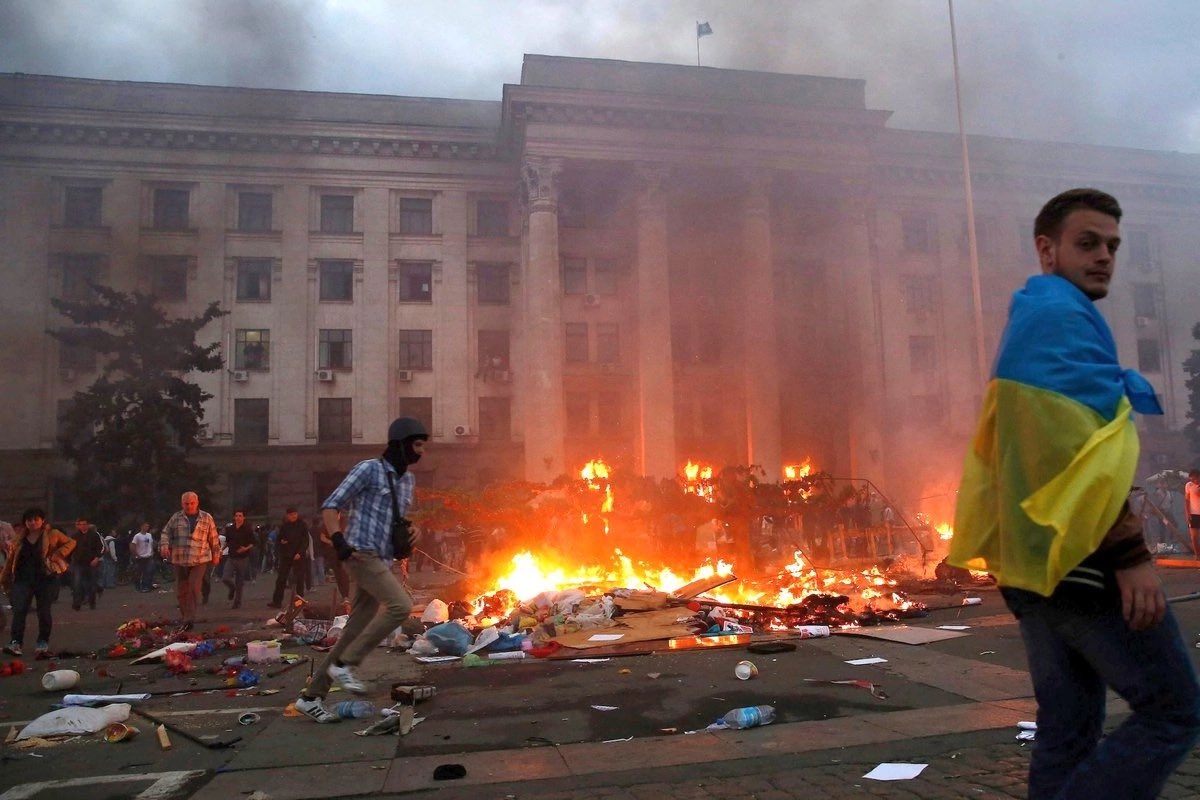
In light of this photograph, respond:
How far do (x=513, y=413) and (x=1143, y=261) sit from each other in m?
26.3

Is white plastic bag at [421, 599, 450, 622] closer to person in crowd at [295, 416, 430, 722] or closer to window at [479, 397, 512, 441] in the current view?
person in crowd at [295, 416, 430, 722]

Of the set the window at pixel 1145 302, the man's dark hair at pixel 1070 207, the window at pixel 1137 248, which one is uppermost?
the window at pixel 1137 248

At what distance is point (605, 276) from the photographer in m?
30.9

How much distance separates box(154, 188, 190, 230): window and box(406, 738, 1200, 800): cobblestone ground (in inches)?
1226

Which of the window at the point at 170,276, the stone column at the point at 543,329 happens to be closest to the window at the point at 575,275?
the stone column at the point at 543,329

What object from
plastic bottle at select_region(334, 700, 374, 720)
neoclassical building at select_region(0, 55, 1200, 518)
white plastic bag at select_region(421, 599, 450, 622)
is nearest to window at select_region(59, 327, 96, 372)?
neoclassical building at select_region(0, 55, 1200, 518)

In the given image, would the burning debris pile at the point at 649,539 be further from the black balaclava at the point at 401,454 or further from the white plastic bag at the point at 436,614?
the black balaclava at the point at 401,454

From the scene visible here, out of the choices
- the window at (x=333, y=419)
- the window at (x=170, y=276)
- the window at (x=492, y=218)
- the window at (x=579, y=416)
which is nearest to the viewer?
the window at (x=170, y=276)

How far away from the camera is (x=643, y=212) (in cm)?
2761

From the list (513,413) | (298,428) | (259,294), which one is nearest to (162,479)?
(298,428)

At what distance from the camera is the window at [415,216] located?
31078 mm

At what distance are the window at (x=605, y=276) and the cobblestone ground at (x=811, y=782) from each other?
27.6 metres

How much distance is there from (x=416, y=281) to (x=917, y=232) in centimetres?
2020

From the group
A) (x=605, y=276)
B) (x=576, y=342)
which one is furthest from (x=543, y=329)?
(x=605, y=276)
